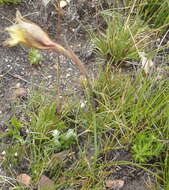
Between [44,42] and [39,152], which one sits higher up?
[44,42]

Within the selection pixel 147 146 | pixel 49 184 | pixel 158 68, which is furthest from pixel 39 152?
pixel 158 68

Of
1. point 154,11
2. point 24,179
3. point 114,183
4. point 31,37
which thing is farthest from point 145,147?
point 154,11

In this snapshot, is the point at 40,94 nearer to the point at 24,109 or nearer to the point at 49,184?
the point at 24,109

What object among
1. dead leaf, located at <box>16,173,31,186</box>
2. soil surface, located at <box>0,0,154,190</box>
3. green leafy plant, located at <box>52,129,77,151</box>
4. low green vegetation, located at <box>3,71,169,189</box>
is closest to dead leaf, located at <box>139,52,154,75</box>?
low green vegetation, located at <box>3,71,169,189</box>

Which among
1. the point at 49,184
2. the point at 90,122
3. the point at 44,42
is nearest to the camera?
the point at 44,42

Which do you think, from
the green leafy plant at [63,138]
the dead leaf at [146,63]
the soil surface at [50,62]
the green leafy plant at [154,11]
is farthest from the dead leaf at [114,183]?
the green leafy plant at [154,11]

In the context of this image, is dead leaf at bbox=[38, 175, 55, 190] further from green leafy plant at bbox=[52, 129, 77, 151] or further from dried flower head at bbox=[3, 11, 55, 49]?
dried flower head at bbox=[3, 11, 55, 49]
